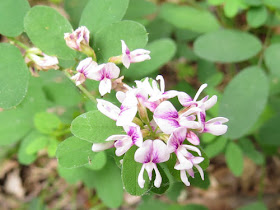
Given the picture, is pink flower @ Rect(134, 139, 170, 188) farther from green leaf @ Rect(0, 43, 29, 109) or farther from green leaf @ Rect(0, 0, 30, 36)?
green leaf @ Rect(0, 0, 30, 36)

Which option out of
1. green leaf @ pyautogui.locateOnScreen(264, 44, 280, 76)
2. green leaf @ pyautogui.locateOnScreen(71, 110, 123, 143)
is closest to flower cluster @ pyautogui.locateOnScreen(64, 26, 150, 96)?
green leaf @ pyautogui.locateOnScreen(71, 110, 123, 143)

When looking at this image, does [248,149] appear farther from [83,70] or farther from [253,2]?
[83,70]

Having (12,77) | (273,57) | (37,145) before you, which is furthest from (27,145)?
(273,57)

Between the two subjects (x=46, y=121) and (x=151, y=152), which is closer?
(x=151, y=152)

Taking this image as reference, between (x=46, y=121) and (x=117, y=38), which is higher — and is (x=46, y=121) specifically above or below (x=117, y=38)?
below

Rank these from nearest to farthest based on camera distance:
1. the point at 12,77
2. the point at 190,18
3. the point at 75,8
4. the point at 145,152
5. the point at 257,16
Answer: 1. the point at 145,152
2. the point at 12,77
3. the point at 257,16
4. the point at 75,8
5. the point at 190,18

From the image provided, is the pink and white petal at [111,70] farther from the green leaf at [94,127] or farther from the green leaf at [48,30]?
the green leaf at [48,30]

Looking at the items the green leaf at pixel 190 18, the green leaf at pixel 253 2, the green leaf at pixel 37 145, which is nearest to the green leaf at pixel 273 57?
the green leaf at pixel 253 2
